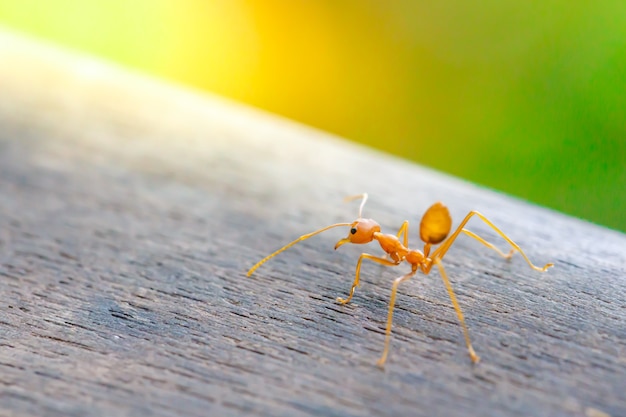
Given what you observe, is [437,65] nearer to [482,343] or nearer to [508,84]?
[508,84]

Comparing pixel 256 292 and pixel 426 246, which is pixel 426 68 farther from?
pixel 256 292

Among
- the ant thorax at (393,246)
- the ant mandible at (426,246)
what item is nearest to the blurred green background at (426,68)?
the ant mandible at (426,246)

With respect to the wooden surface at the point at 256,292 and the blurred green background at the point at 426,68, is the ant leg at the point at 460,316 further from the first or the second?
the blurred green background at the point at 426,68

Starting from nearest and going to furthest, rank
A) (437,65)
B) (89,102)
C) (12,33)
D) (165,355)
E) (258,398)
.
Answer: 1. (258,398)
2. (165,355)
3. (89,102)
4. (12,33)
5. (437,65)

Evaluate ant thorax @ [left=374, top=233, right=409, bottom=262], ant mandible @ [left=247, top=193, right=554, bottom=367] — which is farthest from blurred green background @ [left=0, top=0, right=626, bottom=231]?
ant thorax @ [left=374, top=233, right=409, bottom=262]

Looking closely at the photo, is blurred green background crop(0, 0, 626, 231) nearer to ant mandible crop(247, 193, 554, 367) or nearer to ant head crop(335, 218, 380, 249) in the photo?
ant mandible crop(247, 193, 554, 367)

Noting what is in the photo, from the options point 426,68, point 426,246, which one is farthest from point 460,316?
point 426,68

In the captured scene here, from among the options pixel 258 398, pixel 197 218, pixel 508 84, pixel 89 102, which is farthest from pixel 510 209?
pixel 508 84
